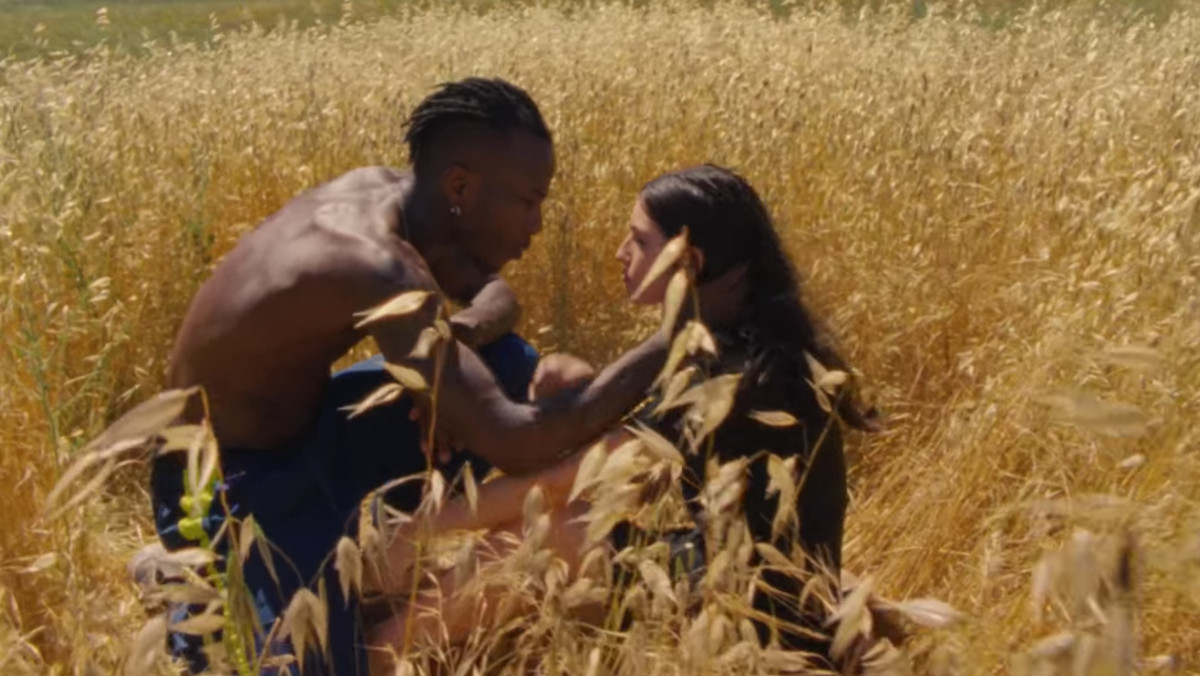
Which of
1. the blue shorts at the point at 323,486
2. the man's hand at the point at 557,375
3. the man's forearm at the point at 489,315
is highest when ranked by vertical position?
the man's forearm at the point at 489,315

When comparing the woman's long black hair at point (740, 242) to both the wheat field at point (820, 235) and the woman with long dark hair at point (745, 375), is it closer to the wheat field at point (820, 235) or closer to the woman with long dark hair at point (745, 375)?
the woman with long dark hair at point (745, 375)

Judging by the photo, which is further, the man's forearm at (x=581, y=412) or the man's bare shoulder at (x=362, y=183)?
the man's bare shoulder at (x=362, y=183)

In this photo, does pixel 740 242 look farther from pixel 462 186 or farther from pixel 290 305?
pixel 290 305

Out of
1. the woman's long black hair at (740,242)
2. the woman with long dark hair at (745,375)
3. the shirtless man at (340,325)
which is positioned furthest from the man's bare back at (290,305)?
the woman's long black hair at (740,242)

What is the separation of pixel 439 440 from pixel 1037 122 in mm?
2568

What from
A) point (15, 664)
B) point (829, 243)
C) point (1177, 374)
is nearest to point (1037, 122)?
point (829, 243)

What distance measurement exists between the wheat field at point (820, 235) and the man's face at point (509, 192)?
668 mm

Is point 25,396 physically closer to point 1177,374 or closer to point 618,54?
point 1177,374

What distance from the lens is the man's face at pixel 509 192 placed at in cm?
257

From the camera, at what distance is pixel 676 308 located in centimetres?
148

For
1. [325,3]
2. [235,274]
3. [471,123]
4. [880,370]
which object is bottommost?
[325,3]

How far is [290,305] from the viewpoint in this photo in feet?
8.08

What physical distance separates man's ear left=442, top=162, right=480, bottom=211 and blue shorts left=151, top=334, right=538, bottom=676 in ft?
1.31

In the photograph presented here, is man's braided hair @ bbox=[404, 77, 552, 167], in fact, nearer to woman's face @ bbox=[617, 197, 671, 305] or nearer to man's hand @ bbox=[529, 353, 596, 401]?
woman's face @ bbox=[617, 197, 671, 305]
